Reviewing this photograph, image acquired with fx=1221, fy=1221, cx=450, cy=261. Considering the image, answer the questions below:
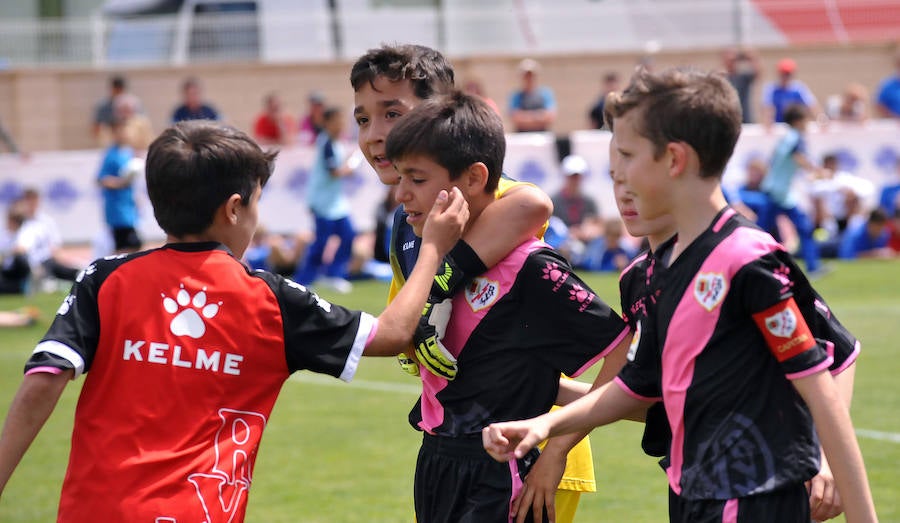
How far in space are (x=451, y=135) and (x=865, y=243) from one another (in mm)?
15235

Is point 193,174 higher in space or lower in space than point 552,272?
higher

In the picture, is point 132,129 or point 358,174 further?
point 358,174

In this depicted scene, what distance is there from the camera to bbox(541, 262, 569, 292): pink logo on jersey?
3.38 meters

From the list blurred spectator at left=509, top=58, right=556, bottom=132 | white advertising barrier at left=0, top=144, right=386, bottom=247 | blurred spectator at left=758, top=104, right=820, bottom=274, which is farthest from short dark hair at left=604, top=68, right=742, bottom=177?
blurred spectator at left=509, top=58, right=556, bottom=132

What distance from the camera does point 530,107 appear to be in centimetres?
2034

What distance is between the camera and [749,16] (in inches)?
1011

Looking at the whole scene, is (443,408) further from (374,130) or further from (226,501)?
(374,130)

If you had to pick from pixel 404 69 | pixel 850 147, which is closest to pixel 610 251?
pixel 850 147

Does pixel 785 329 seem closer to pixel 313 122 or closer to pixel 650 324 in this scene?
pixel 650 324

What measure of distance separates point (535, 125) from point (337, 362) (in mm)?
17237

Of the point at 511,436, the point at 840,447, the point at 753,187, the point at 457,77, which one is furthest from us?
the point at 457,77

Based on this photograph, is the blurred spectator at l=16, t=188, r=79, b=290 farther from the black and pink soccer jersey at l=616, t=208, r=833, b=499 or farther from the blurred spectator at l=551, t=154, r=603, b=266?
the black and pink soccer jersey at l=616, t=208, r=833, b=499

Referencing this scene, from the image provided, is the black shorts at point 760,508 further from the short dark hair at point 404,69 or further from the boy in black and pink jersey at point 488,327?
the short dark hair at point 404,69

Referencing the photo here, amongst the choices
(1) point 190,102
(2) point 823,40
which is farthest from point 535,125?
(2) point 823,40
